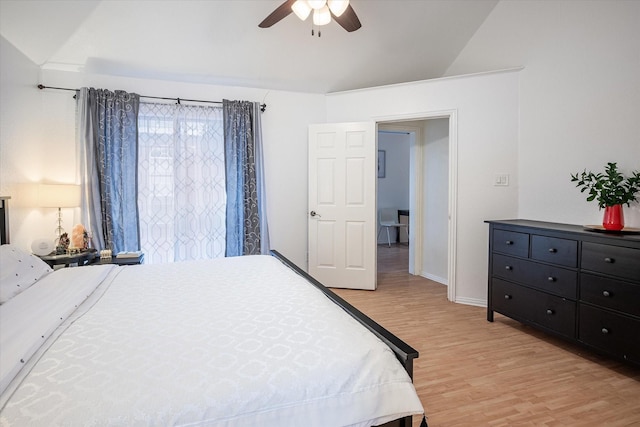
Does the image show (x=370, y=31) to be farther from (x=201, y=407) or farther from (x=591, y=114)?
(x=201, y=407)

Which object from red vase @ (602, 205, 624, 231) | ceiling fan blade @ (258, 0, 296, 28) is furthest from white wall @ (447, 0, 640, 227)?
ceiling fan blade @ (258, 0, 296, 28)

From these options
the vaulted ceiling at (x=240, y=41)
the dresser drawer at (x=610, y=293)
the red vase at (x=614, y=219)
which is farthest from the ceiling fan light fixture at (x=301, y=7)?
the dresser drawer at (x=610, y=293)

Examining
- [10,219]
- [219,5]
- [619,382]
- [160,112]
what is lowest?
[619,382]

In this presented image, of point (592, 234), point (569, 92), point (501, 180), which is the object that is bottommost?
point (592, 234)

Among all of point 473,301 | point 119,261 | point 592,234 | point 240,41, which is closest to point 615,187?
point 592,234

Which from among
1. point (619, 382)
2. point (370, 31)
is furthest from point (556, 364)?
point (370, 31)

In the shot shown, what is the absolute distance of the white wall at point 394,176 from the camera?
7934 millimetres

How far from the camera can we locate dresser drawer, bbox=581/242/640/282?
7.33 feet

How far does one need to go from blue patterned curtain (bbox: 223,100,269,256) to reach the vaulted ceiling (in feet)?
1.41

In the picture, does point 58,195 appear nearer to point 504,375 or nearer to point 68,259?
point 68,259

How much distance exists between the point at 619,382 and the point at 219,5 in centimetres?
418

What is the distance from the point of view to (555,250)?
275 centimetres

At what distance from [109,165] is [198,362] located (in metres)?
3.17

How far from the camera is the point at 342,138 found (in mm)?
4324
